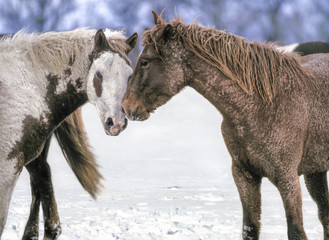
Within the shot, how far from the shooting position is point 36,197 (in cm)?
491

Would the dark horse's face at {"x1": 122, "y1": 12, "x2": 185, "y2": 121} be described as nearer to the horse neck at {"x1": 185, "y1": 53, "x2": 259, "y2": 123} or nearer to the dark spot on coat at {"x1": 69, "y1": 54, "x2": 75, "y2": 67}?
the horse neck at {"x1": 185, "y1": 53, "x2": 259, "y2": 123}

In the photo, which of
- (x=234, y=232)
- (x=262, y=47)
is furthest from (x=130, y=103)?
(x=234, y=232)

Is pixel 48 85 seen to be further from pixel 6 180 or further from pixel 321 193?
pixel 321 193

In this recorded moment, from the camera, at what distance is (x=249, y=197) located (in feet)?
12.2

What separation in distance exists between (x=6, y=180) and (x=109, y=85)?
3.99 feet

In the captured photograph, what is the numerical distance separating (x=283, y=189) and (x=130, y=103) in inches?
51.8

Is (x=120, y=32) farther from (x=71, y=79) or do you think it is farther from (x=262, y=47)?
(x=262, y=47)

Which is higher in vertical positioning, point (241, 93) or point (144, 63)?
point (144, 63)

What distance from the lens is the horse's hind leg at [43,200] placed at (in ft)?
15.7

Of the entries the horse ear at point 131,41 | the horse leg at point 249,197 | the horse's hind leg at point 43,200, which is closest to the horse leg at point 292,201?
the horse leg at point 249,197

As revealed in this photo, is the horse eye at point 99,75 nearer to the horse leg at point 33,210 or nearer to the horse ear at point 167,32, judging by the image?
the horse ear at point 167,32

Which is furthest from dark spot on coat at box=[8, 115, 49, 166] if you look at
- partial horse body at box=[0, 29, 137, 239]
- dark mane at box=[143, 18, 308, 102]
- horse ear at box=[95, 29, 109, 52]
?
dark mane at box=[143, 18, 308, 102]

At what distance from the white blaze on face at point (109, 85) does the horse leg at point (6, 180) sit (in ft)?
2.83

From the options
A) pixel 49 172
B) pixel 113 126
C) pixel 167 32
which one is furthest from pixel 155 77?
pixel 49 172
